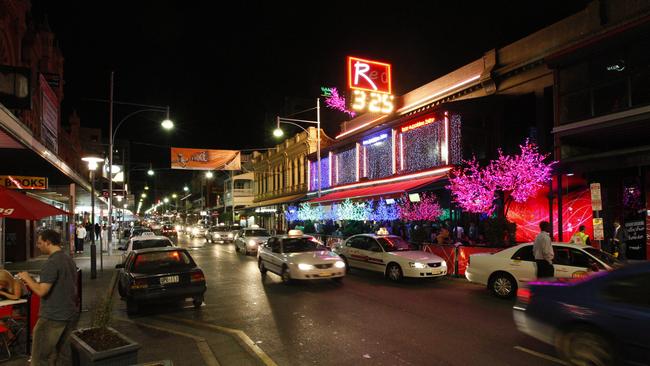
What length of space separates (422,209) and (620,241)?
7.75 meters

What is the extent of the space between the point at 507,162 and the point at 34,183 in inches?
638

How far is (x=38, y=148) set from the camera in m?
10.2

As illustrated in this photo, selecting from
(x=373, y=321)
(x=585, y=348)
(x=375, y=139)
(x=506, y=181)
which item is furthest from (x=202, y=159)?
(x=585, y=348)

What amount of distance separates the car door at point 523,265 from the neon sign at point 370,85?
15716mm

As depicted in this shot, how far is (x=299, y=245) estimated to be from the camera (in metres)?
14.0

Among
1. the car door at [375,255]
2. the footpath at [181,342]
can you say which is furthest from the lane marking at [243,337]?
the car door at [375,255]

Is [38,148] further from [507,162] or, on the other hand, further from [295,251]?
[507,162]

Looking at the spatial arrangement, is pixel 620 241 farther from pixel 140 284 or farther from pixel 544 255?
pixel 140 284

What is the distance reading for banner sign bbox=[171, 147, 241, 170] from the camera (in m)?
34.2

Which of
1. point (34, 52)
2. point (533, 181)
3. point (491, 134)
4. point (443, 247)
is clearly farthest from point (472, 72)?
point (34, 52)

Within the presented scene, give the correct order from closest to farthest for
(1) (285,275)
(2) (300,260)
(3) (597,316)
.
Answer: (3) (597,316)
(2) (300,260)
(1) (285,275)

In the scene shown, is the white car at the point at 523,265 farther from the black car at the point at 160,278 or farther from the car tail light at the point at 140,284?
the car tail light at the point at 140,284

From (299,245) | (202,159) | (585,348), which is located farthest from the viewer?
(202,159)

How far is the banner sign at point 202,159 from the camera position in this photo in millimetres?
34156
